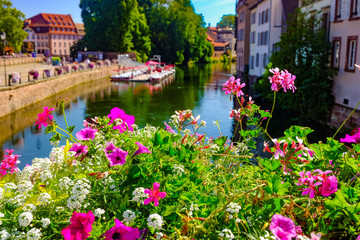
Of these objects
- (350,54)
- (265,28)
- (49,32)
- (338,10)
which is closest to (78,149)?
(350,54)

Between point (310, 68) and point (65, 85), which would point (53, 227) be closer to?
point (310, 68)

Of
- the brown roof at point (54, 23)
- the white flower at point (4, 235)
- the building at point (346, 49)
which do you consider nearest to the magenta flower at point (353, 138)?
the white flower at point (4, 235)

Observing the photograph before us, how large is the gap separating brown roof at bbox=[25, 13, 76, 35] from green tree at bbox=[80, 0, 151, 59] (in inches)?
1339

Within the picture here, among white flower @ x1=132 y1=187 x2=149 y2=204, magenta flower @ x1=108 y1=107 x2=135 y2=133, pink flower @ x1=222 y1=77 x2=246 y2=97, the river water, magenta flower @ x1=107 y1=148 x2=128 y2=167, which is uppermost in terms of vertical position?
pink flower @ x1=222 y1=77 x2=246 y2=97

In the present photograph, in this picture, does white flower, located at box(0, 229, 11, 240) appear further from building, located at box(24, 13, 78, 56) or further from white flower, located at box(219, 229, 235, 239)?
building, located at box(24, 13, 78, 56)

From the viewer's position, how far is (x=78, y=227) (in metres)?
1.52

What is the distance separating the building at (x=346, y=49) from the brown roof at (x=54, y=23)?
81.6 meters

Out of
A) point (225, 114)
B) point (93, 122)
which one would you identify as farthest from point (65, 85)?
point (93, 122)

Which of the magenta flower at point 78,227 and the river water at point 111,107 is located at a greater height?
the magenta flower at point 78,227

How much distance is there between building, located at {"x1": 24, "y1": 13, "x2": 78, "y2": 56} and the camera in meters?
90.5

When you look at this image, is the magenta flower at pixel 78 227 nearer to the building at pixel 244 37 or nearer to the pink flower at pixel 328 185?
the pink flower at pixel 328 185

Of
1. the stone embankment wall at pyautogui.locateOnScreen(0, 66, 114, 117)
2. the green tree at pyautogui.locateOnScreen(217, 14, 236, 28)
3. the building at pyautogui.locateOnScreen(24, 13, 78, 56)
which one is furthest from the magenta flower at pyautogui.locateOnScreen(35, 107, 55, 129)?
the green tree at pyautogui.locateOnScreen(217, 14, 236, 28)

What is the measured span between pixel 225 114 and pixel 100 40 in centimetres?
3837

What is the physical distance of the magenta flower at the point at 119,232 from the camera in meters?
1.51
